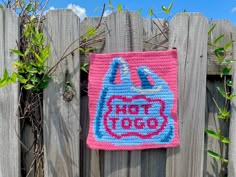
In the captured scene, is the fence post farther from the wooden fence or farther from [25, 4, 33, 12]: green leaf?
[25, 4, 33, 12]: green leaf

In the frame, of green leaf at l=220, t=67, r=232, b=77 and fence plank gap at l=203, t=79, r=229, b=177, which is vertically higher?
green leaf at l=220, t=67, r=232, b=77

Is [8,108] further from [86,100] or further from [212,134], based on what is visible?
[212,134]

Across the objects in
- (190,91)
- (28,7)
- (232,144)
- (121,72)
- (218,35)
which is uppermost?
(28,7)

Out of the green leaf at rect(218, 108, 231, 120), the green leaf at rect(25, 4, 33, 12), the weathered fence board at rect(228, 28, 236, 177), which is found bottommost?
the weathered fence board at rect(228, 28, 236, 177)

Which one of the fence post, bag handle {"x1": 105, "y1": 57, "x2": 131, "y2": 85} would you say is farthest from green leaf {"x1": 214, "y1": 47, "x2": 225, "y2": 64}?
bag handle {"x1": 105, "y1": 57, "x2": 131, "y2": 85}

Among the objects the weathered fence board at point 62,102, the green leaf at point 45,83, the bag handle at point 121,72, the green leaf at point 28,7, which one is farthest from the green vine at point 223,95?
the green leaf at point 28,7

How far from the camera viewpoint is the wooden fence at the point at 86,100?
1.46m

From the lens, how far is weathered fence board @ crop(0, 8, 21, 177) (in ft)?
4.86

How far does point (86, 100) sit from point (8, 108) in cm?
46

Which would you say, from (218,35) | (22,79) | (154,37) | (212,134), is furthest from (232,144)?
(22,79)

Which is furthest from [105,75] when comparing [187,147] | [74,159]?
[187,147]

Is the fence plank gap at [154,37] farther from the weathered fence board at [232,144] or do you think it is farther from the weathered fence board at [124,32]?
the weathered fence board at [232,144]

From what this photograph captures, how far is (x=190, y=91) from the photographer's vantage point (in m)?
1.50

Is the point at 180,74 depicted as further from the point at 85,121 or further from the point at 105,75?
the point at 85,121
